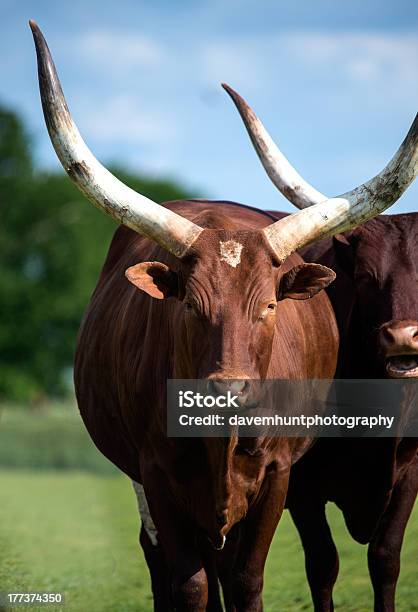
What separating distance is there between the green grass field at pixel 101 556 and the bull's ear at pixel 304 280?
285 cm

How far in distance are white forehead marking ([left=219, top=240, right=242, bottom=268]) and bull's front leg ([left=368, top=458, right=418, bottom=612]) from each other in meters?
2.16

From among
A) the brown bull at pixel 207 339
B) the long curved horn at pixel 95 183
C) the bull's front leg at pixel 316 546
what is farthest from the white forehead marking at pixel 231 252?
the bull's front leg at pixel 316 546

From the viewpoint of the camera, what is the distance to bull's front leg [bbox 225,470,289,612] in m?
5.51

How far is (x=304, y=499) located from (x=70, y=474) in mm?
15323

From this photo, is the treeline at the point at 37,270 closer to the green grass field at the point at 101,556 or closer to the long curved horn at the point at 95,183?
the green grass field at the point at 101,556

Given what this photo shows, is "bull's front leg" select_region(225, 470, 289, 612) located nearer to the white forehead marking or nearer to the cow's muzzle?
the cow's muzzle

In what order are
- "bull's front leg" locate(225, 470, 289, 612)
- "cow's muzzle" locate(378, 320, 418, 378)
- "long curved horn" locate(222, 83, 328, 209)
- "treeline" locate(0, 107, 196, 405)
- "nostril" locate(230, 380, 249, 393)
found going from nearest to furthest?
"nostril" locate(230, 380, 249, 393)
"bull's front leg" locate(225, 470, 289, 612)
"cow's muzzle" locate(378, 320, 418, 378)
"long curved horn" locate(222, 83, 328, 209)
"treeline" locate(0, 107, 196, 405)

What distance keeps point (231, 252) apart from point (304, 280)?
45 centimetres

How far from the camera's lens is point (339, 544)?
988cm

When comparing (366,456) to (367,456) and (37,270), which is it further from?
(37,270)

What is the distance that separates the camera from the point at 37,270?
170 ft

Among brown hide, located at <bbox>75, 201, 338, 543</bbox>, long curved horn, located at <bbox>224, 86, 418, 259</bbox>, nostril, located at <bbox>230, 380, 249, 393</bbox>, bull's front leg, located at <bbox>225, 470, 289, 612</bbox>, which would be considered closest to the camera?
nostril, located at <bbox>230, 380, 249, 393</bbox>

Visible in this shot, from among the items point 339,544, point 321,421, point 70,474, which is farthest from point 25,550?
point 70,474

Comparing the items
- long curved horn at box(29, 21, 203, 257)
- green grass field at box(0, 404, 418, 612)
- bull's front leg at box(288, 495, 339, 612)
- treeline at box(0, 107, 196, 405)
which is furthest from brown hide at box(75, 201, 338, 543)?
treeline at box(0, 107, 196, 405)
